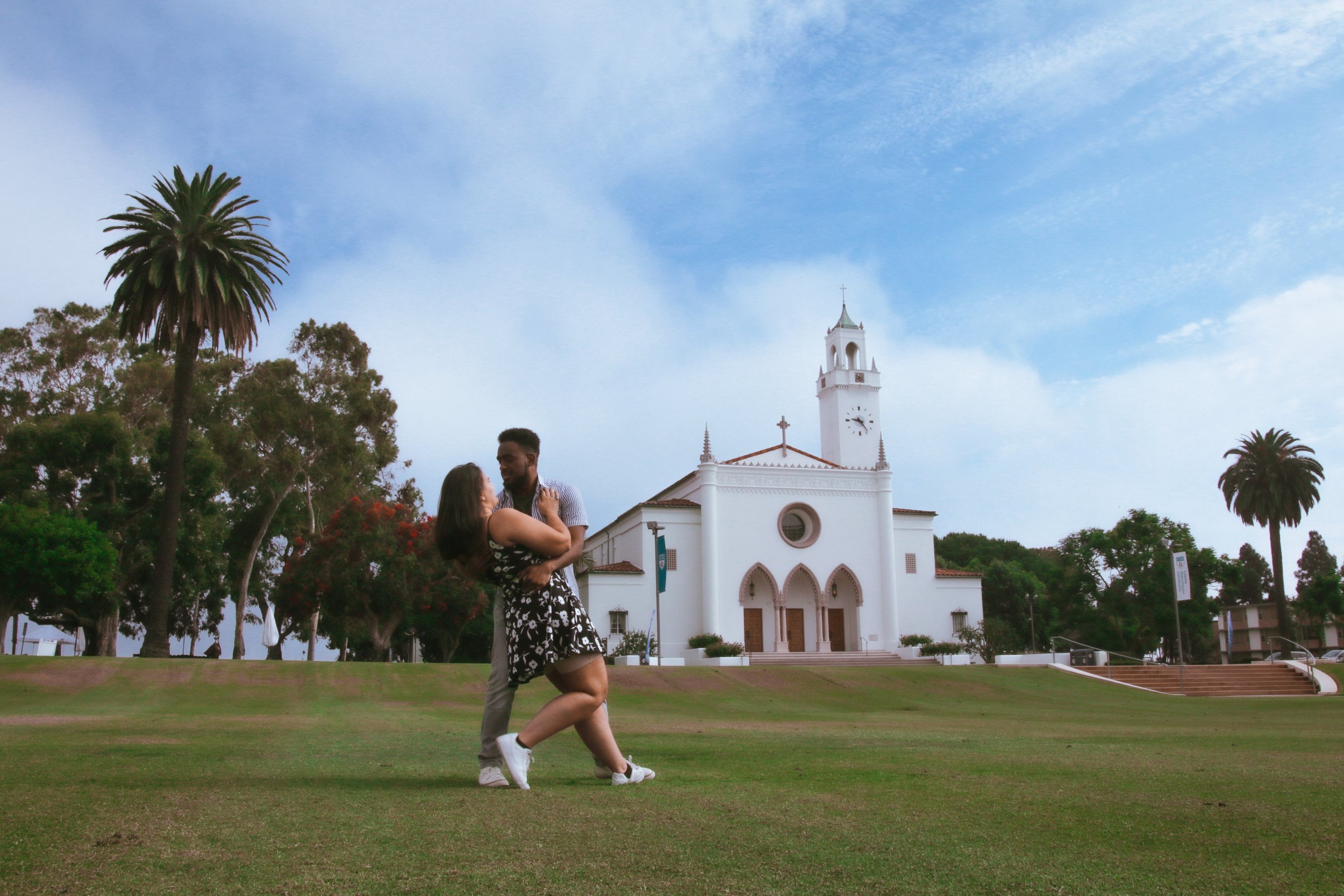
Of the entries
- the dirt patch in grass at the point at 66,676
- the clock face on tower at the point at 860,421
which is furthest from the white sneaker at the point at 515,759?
Result: the clock face on tower at the point at 860,421

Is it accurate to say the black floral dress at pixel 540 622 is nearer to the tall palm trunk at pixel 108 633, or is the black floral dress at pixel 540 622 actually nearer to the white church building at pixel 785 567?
the white church building at pixel 785 567

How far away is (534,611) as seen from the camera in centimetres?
528

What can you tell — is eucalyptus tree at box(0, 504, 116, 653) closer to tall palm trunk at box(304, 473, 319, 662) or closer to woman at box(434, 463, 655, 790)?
tall palm trunk at box(304, 473, 319, 662)

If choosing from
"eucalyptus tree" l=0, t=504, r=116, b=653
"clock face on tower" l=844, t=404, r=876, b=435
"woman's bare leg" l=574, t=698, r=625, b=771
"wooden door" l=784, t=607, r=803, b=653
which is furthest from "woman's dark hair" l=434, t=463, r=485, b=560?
"clock face on tower" l=844, t=404, r=876, b=435

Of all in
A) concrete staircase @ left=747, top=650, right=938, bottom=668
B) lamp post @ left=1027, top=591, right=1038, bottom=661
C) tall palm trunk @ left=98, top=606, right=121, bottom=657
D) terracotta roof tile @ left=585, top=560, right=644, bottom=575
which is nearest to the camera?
tall palm trunk @ left=98, top=606, right=121, bottom=657

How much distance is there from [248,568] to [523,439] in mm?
38834

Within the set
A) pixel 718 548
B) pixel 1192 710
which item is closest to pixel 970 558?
pixel 718 548

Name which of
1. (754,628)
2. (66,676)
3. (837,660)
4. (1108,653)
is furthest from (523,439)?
(754,628)

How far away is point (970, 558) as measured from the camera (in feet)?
248

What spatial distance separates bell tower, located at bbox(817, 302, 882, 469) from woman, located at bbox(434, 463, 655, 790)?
44.3m

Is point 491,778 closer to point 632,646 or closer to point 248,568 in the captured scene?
point 632,646

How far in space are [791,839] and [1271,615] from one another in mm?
97756

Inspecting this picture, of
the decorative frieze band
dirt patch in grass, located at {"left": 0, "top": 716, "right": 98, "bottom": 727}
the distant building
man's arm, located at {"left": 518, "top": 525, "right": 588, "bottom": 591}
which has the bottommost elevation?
the distant building

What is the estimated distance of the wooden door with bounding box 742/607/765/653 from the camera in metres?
43.1
